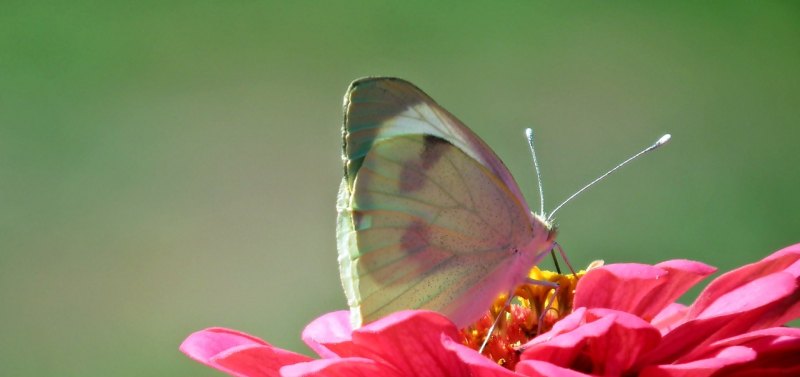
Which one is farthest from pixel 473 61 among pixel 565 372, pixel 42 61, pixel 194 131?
pixel 565 372

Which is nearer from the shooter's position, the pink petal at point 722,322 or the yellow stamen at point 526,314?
the pink petal at point 722,322

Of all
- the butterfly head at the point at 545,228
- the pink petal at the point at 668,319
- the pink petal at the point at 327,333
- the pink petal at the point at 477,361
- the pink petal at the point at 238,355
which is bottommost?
the pink petal at the point at 668,319

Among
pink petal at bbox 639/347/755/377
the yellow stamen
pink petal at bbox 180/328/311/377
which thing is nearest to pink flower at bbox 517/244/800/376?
pink petal at bbox 639/347/755/377

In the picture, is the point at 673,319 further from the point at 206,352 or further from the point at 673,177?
the point at 673,177

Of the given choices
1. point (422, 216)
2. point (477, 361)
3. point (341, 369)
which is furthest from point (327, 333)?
point (477, 361)

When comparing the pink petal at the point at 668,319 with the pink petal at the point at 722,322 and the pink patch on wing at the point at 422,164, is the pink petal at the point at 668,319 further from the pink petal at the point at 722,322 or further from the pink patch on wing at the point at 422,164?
the pink patch on wing at the point at 422,164

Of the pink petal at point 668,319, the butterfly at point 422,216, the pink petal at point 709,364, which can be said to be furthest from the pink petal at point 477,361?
the pink petal at point 668,319
